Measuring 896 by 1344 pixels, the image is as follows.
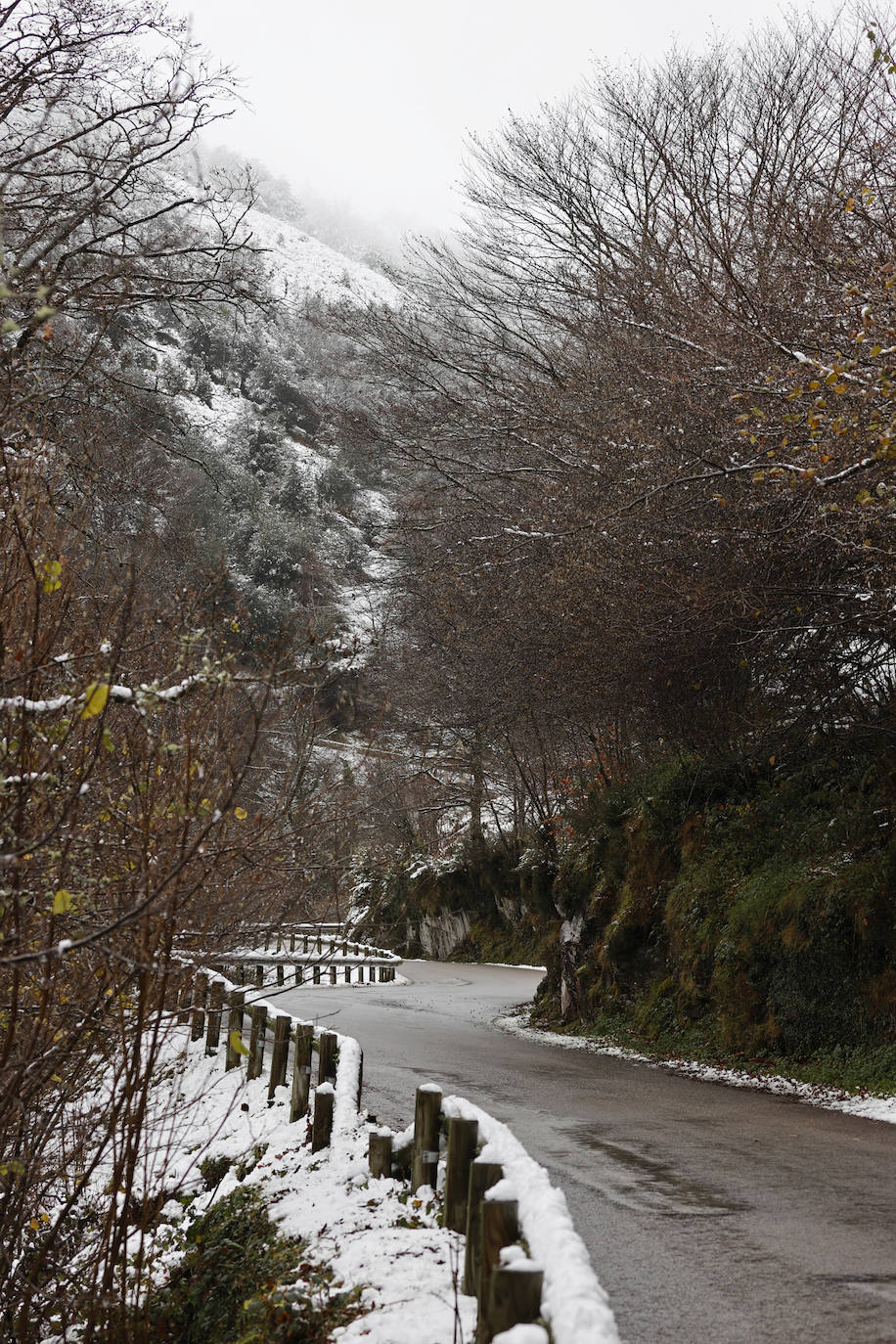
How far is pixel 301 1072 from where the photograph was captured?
8914 millimetres

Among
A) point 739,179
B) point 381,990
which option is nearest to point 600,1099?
point 739,179

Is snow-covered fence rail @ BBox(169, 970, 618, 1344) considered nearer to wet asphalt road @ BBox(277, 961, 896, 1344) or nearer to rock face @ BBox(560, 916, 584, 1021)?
wet asphalt road @ BBox(277, 961, 896, 1344)

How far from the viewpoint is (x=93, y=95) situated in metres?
7.42

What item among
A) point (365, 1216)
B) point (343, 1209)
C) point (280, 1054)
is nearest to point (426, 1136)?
point (365, 1216)

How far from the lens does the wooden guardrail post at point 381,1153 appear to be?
257 inches

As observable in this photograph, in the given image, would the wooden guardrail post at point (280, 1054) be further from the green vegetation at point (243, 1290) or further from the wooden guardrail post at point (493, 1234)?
the wooden guardrail post at point (493, 1234)

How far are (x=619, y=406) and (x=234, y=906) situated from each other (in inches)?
258

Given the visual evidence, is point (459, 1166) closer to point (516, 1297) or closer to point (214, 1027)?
point (516, 1297)

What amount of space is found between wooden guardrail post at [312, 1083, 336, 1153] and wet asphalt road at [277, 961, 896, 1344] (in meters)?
0.90

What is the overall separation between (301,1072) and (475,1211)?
4828 mm

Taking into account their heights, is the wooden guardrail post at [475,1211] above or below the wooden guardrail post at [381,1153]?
above

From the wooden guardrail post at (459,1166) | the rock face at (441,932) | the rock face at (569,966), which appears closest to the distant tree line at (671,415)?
the rock face at (569,966)

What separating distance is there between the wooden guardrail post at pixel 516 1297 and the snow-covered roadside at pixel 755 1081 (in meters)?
6.71

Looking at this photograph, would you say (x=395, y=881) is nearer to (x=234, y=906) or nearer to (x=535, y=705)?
(x=535, y=705)
